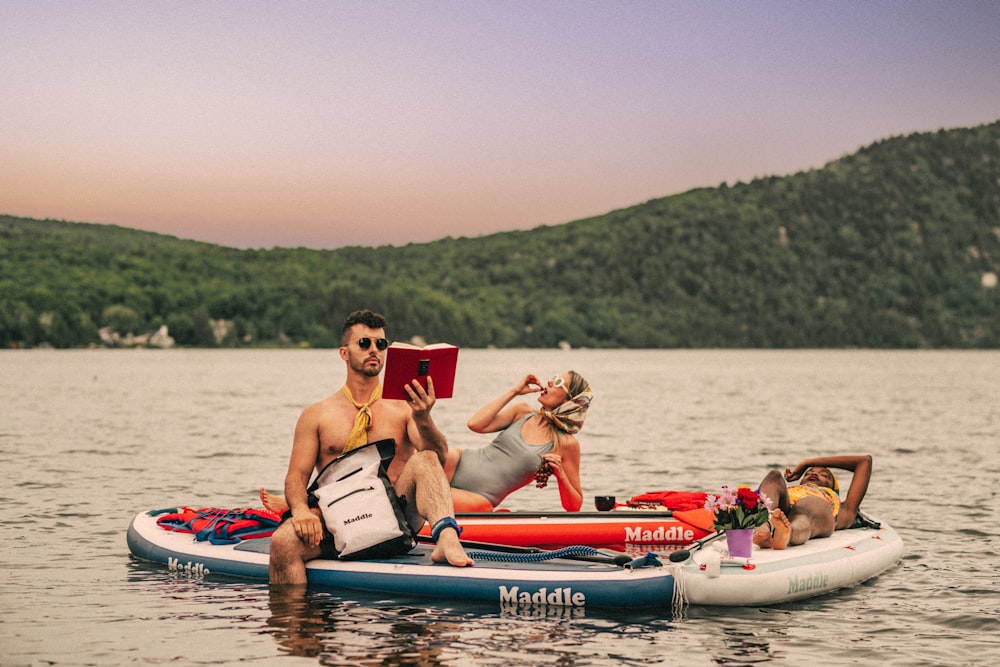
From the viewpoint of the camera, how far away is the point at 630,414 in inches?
1887

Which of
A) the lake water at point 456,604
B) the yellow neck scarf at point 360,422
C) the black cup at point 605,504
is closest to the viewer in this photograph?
the lake water at point 456,604

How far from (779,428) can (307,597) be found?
1261 inches

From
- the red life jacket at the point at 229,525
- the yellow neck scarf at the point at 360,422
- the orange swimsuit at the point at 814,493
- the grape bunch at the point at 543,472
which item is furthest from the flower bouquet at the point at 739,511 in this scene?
the red life jacket at the point at 229,525

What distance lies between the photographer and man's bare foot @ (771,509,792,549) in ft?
34.2

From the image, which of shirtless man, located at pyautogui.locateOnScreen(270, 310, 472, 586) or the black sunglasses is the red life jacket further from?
the black sunglasses

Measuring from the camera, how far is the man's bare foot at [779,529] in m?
10.4

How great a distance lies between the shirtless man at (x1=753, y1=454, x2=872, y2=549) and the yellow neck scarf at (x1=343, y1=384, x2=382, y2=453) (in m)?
3.34

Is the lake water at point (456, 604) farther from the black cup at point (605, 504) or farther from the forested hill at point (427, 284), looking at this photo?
the forested hill at point (427, 284)

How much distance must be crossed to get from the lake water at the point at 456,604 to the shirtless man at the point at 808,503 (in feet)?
2.04

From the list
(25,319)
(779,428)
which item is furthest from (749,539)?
(25,319)

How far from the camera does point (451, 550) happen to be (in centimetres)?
992

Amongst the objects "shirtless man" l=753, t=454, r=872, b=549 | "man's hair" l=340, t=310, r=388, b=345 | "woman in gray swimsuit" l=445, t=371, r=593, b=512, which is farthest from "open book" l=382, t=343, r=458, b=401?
"shirtless man" l=753, t=454, r=872, b=549

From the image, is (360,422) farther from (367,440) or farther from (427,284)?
(427,284)

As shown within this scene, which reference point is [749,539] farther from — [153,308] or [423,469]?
[153,308]
